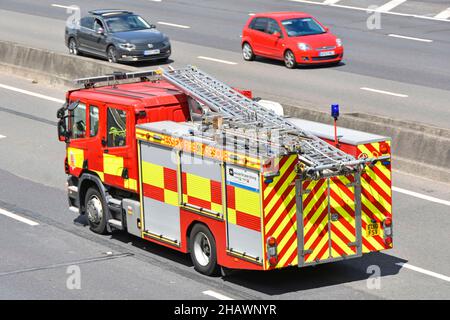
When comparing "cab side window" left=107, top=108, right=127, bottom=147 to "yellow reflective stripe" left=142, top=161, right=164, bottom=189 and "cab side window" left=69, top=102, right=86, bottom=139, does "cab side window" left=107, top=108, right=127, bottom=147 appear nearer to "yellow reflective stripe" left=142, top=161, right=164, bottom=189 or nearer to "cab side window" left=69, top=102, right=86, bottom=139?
"yellow reflective stripe" left=142, top=161, right=164, bottom=189

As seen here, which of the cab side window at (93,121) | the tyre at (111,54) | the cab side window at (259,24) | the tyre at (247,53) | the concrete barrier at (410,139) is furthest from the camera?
the tyre at (247,53)

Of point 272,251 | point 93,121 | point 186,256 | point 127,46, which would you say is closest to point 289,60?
point 127,46

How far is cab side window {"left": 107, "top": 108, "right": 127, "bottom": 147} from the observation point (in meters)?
16.4

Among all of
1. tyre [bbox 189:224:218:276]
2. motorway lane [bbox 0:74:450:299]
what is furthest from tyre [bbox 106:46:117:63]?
tyre [bbox 189:224:218:276]

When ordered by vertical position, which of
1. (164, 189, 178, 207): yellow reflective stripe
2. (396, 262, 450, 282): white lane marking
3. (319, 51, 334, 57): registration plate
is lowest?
(396, 262, 450, 282): white lane marking

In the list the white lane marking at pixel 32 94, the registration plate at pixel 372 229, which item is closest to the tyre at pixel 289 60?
the white lane marking at pixel 32 94

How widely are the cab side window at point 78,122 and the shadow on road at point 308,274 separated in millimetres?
2551

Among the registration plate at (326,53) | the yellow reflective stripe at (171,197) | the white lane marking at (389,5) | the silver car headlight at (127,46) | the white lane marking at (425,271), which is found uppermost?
the yellow reflective stripe at (171,197)

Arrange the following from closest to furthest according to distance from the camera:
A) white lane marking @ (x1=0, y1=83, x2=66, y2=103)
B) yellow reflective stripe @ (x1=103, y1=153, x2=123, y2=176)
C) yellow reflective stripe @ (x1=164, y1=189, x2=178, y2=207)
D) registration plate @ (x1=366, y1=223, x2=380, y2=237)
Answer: registration plate @ (x1=366, y1=223, x2=380, y2=237), yellow reflective stripe @ (x1=164, y1=189, x2=178, y2=207), yellow reflective stripe @ (x1=103, y1=153, x2=123, y2=176), white lane marking @ (x1=0, y1=83, x2=66, y2=103)

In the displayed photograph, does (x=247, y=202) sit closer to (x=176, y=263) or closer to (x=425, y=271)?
(x=176, y=263)

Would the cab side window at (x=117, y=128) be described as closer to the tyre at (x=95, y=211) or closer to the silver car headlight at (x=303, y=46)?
the tyre at (x=95, y=211)

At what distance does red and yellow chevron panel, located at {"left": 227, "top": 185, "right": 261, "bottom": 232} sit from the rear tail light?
0.68 ft

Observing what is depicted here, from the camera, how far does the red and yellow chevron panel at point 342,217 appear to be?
14.3 meters

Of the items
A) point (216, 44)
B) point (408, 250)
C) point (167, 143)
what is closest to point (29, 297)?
point (167, 143)
